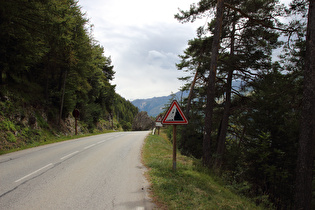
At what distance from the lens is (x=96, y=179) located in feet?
18.4

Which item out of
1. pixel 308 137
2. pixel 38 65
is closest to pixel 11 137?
pixel 38 65

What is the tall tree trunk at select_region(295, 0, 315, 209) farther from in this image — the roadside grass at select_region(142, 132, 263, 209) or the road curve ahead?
the road curve ahead

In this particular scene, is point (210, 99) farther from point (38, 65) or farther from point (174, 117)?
point (38, 65)

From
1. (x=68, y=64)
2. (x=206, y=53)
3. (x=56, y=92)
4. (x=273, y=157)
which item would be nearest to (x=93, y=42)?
(x=68, y=64)

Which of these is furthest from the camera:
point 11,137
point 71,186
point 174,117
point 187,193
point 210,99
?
point 11,137

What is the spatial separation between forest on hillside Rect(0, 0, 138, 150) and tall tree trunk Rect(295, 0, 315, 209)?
45.5ft

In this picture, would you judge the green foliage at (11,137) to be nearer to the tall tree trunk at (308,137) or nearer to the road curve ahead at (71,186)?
the road curve ahead at (71,186)

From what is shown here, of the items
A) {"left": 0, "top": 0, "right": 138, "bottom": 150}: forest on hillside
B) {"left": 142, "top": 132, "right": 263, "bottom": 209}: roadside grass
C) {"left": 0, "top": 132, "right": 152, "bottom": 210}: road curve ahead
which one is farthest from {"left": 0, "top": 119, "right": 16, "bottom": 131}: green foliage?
{"left": 142, "top": 132, "right": 263, "bottom": 209}: roadside grass

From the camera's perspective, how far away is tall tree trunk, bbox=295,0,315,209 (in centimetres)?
610

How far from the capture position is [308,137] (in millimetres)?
6129

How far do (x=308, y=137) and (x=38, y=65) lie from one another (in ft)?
75.8

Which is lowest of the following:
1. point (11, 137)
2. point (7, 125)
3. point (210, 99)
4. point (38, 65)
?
point (11, 137)

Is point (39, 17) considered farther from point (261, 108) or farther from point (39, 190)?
point (261, 108)

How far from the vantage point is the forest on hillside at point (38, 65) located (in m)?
11.5
